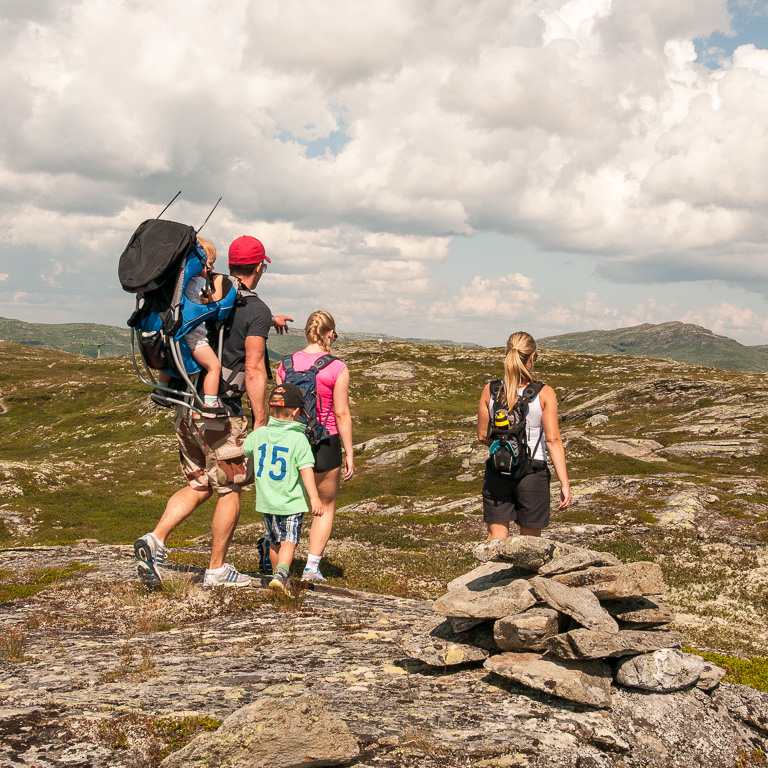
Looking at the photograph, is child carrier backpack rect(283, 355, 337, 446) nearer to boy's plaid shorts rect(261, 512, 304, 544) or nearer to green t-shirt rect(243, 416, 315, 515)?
green t-shirt rect(243, 416, 315, 515)

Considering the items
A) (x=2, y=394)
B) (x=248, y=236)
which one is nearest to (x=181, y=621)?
(x=248, y=236)

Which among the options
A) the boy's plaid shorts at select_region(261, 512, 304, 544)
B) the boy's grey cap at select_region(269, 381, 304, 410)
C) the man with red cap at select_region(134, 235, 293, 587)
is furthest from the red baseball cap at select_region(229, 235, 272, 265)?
the boy's plaid shorts at select_region(261, 512, 304, 544)

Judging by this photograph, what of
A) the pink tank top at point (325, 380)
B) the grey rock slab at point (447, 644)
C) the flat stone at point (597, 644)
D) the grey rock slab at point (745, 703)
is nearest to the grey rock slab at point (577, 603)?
the flat stone at point (597, 644)

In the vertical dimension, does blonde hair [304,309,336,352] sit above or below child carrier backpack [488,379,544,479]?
above

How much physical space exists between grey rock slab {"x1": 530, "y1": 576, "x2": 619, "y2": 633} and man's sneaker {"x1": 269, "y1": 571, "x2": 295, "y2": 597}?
4.29 meters

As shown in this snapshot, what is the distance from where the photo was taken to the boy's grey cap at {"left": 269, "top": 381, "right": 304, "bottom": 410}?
9.73m

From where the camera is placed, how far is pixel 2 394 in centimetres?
10450

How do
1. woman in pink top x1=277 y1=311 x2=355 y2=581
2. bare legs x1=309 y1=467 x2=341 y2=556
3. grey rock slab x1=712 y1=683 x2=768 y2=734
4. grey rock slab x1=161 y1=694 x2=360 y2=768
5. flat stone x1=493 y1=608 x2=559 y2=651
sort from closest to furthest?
1. grey rock slab x1=161 y1=694 x2=360 y2=768
2. grey rock slab x1=712 y1=683 x2=768 y2=734
3. flat stone x1=493 y1=608 x2=559 y2=651
4. woman in pink top x1=277 y1=311 x2=355 y2=581
5. bare legs x1=309 y1=467 x2=341 y2=556

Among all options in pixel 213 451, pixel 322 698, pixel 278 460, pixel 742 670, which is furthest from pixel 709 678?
pixel 213 451

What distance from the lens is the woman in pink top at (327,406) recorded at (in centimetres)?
1020

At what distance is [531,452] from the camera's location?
9.41m

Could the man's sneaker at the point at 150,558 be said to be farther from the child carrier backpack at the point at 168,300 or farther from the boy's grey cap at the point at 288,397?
the boy's grey cap at the point at 288,397

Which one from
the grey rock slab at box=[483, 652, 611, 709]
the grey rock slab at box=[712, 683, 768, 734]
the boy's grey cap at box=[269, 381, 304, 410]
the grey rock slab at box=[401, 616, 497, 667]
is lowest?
the grey rock slab at box=[712, 683, 768, 734]

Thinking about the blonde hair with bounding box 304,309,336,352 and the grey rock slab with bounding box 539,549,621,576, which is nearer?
the grey rock slab with bounding box 539,549,621,576
